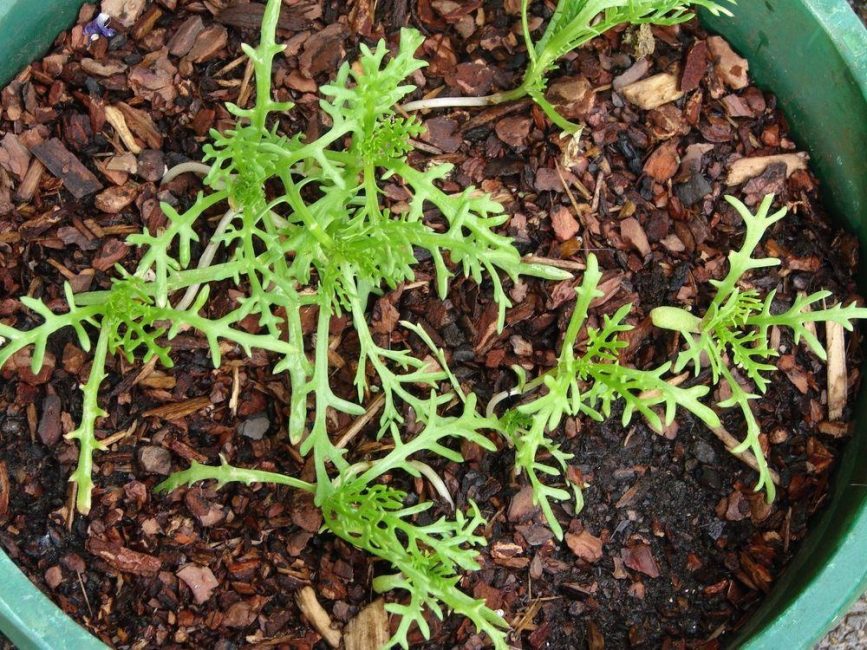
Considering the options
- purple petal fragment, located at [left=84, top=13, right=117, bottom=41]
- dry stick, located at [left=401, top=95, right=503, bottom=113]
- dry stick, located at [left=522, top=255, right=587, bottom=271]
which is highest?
purple petal fragment, located at [left=84, top=13, right=117, bottom=41]

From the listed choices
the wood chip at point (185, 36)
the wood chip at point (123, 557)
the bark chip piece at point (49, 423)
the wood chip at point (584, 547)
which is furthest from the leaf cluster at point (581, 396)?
the wood chip at point (185, 36)

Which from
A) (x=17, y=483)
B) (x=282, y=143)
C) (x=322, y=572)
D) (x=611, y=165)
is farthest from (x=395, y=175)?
(x=17, y=483)

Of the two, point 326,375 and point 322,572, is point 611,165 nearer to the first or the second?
point 326,375

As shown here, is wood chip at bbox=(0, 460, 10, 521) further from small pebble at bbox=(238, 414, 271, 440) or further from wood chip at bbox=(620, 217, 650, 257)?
wood chip at bbox=(620, 217, 650, 257)

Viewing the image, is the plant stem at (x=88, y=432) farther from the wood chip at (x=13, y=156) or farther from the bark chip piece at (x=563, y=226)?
the bark chip piece at (x=563, y=226)

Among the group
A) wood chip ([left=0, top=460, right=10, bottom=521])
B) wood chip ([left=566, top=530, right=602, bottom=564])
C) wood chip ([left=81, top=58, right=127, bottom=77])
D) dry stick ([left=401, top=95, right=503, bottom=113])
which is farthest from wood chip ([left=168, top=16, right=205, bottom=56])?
wood chip ([left=566, top=530, right=602, bottom=564])
